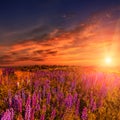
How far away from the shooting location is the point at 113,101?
10.1 metres

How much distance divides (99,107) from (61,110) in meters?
1.73

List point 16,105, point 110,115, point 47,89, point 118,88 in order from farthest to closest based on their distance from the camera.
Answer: point 118,88 < point 47,89 < point 110,115 < point 16,105

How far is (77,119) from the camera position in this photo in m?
7.27

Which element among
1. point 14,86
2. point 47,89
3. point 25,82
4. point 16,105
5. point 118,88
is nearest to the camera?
point 16,105

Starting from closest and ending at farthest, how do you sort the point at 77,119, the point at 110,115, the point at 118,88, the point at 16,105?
the point at 16,105 → the point at 77,119 → the point at 110,115 → the point at 118,88

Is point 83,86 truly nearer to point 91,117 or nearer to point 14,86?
point 14,86

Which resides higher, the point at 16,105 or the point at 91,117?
the point at 16,105

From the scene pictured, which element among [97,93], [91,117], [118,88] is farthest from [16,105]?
[118,88]

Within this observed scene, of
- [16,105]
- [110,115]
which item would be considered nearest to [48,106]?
[16,105]

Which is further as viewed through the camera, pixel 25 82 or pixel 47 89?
pixel 25 82

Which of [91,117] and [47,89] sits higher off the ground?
[47,89]

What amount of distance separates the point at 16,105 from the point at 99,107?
129 inches

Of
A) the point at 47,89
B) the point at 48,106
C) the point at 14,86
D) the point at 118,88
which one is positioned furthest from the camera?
the point at 118,88

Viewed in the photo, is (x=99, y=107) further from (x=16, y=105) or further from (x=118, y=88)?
(x=118, y=88)
